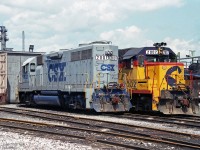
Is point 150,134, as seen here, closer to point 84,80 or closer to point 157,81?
point 157,81

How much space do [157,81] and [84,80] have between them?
3.54 metres

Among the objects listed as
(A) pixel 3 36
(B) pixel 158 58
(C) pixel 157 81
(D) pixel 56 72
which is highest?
(A) pixel 3 36

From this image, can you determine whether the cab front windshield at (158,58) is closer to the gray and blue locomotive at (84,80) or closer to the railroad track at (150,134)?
the gray and blue locomotive at (84,80)

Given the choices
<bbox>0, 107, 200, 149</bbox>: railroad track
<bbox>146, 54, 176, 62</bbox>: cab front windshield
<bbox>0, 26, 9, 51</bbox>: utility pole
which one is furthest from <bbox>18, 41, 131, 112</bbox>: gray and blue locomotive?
<bbox>0, 26, 9, 51</bbox>: utility pole

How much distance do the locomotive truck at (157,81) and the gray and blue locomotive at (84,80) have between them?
2.22ft

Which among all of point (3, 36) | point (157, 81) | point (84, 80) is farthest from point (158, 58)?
point (3, 36)

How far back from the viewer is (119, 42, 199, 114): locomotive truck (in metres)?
16.4

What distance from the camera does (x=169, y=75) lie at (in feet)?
55.5

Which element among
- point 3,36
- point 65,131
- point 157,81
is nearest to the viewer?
point 65,131

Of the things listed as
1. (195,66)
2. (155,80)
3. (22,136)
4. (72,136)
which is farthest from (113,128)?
(195,66)

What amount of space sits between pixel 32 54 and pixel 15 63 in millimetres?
1593

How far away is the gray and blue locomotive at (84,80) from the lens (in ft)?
55.9

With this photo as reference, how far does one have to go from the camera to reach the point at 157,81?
55.2 ft

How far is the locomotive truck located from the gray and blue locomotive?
0.68m
